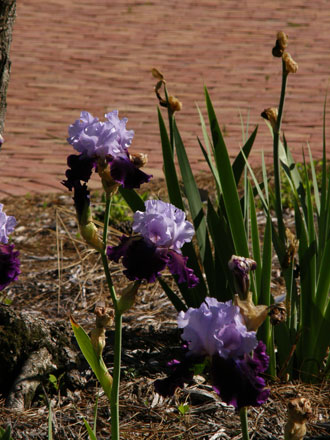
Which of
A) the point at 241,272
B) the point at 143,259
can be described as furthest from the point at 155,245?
the point at 241,272

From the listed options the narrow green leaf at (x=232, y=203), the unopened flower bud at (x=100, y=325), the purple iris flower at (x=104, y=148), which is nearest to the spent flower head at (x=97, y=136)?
the purple iris flower at (x=104, y=148)

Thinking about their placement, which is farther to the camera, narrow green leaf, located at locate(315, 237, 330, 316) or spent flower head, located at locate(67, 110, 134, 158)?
narrow green leaf, located at locate(315, 237, 330, 316)

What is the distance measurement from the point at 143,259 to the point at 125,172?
252 mm

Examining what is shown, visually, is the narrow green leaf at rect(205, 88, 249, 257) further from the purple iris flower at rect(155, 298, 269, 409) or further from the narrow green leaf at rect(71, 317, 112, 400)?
the purple iris flower at rect(155, 298, 269, 409)

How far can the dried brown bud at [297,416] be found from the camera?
1.25 m

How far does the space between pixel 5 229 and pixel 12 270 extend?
9cm

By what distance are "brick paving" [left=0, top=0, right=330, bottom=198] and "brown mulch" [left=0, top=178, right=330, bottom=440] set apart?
1308 mm

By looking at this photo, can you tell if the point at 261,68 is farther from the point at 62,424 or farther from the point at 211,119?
the point at 62,424

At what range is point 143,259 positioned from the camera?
54.2 inches

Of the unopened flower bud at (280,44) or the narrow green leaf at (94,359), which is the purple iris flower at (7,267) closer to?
the narrow green leaf at (94,359)

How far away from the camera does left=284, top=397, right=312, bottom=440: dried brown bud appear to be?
1254 mm

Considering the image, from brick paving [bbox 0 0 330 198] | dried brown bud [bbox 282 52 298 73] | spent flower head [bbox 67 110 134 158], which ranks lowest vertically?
brick paving [bbox 0 0 330 198]

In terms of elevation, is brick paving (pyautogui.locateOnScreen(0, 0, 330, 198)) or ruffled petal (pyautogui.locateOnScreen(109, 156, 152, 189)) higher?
ruffled petal (pyautogui.locateOnScreen(109, 156, 152, 189))

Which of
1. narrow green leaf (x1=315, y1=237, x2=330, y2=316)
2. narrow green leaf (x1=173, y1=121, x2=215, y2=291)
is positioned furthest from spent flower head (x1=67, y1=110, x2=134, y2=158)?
narrow green leaf (x1=315, y1=237, x2=330, y2=316)
